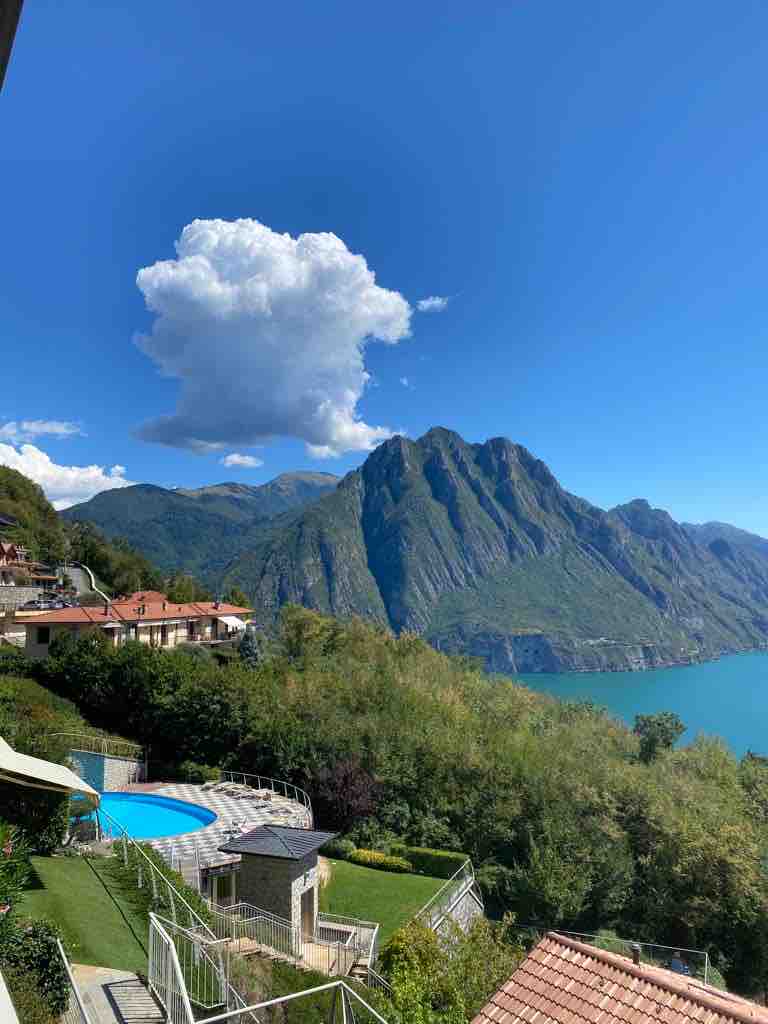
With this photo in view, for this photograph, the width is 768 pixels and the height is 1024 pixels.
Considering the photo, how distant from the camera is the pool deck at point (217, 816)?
17239 millimetres

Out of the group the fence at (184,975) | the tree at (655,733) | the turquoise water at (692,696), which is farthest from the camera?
the turquoise water at (692,696)

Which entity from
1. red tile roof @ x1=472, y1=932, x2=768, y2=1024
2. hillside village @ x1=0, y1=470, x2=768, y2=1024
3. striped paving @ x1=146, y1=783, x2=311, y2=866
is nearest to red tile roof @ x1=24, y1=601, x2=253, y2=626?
hillside village @ x1=0, y1=470, x2=768, y2=1024

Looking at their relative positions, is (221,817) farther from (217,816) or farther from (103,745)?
(103,745)

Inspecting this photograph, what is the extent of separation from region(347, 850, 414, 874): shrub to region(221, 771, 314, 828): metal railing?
278 cm

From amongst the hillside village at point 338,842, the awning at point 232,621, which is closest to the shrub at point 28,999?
the hillside village at point 338,842

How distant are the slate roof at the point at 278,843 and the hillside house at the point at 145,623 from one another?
21501 mm

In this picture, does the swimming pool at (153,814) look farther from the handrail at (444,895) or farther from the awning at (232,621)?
the awning at (232,621)

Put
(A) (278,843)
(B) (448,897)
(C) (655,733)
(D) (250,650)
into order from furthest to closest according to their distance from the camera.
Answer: (C) (655,733) → (D) (250,650) → (B) (448,897) → (A) (278,843)

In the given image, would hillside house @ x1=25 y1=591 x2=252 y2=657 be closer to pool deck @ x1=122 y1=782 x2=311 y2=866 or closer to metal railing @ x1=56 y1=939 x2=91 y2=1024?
pool deck @ x1=122 y1=782 x2=311 y2=866

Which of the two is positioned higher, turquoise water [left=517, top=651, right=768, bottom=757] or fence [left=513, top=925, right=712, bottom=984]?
fence [left=513, top=925, right=712, bottom=984]

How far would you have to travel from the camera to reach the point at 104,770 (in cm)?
2575

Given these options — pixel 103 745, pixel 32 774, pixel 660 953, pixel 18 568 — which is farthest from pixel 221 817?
pixel 18 568

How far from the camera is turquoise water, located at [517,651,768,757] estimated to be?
111 meters

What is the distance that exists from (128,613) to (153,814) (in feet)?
71.3
